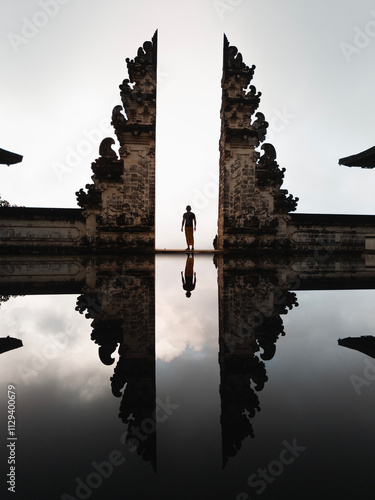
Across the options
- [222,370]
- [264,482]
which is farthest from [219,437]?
[222,370]

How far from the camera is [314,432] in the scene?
107cm

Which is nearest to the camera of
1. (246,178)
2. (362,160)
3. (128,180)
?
(362,160)

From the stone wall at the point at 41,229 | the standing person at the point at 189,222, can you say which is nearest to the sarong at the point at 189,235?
the standing person at the point at 189,222

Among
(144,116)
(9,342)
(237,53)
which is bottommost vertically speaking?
(9,342)

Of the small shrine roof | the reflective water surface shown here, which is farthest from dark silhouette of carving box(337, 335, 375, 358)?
the small shrine roof

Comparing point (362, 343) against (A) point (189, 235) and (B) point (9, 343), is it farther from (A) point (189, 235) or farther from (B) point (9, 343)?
(A) point (189, 235)

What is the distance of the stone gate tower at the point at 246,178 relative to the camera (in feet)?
39.7

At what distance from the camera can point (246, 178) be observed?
1223 cm

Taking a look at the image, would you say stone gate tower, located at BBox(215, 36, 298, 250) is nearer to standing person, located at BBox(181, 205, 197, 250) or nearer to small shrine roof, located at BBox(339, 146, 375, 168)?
standing person, located at BBox(181, 205, 197, 250)

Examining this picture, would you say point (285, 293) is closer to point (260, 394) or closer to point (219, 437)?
point (260, 394)

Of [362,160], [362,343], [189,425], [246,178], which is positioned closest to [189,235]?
[246,178]

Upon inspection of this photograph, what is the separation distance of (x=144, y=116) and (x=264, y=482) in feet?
40.8

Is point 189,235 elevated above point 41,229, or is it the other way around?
point 41,229

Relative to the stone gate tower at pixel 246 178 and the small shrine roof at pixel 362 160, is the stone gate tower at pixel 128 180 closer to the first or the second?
the stone gate tower at pixel 246 178
